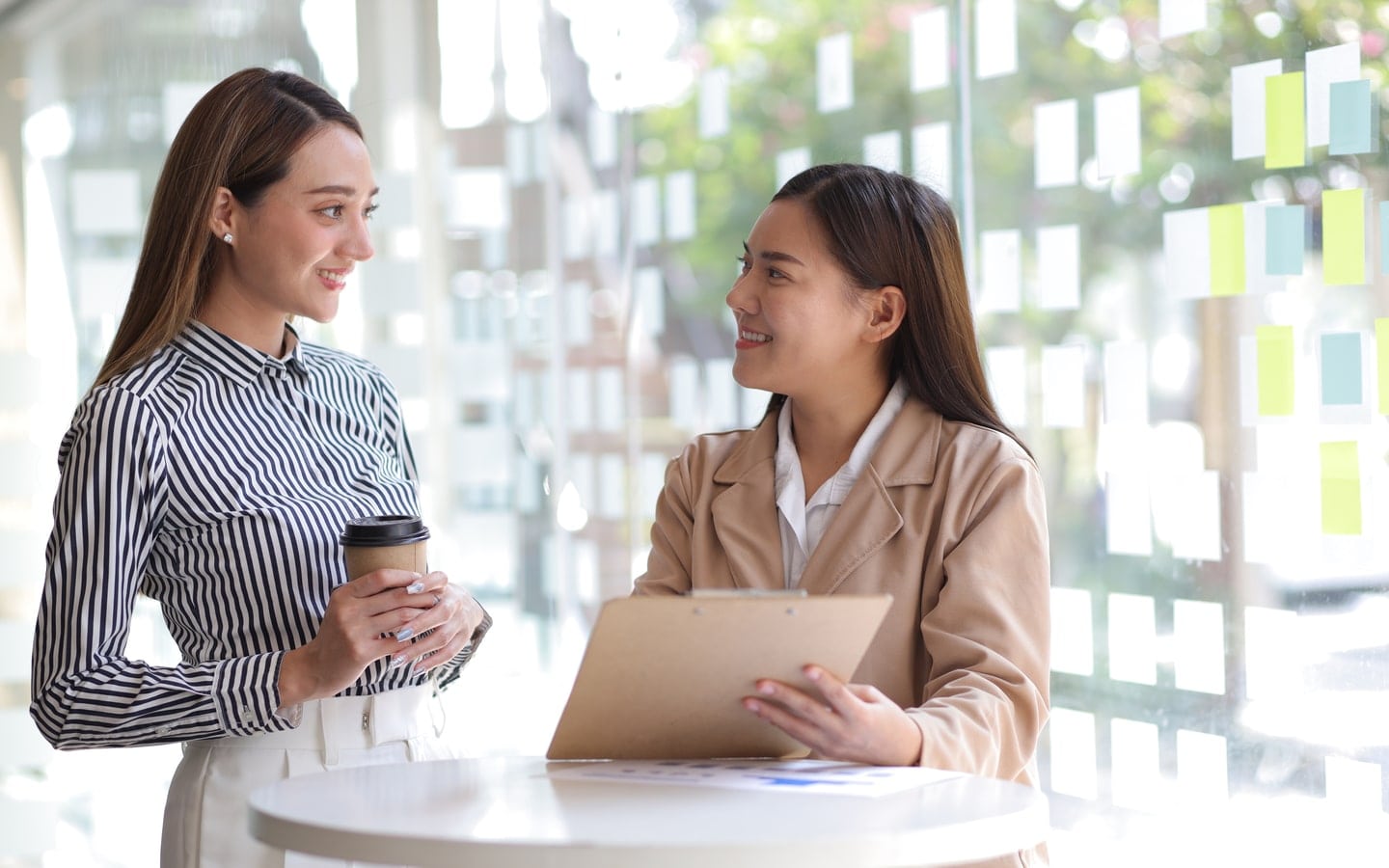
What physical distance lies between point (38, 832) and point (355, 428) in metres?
2.58

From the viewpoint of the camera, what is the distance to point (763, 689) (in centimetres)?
166

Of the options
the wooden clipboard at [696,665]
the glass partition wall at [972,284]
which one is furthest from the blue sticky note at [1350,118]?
the wooden clipboard at [696,665]

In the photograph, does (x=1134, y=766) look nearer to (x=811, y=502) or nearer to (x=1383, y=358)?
(x=1383, y=358)

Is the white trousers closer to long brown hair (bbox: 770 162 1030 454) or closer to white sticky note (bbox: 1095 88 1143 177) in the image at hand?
long brown hair (bbox: 770 162 1030 454)

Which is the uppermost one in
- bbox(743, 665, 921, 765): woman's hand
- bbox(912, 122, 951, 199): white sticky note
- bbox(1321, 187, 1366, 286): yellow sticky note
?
bbox(912, 122, 951, 199): white sticky note

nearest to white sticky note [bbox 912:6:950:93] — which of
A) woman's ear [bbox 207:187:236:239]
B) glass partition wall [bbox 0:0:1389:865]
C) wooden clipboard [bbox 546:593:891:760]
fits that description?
glass partition wall [bbox 0:0:1389:865]

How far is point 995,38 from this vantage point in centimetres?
303

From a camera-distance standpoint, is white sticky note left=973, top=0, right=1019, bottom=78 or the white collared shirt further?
white sticky note left=973, top=0, right=1019, bottom=78

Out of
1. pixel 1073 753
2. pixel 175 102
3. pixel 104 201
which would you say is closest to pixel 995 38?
pixel 1073 753

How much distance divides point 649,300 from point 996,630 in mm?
2432

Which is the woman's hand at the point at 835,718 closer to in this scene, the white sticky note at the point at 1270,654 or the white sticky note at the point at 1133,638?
the white sticky note at the point at 1270,654

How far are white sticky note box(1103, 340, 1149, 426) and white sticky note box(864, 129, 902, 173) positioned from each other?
0.69 metres

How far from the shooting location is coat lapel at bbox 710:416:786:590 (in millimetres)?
2148

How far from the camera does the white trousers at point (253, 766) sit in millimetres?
2027
